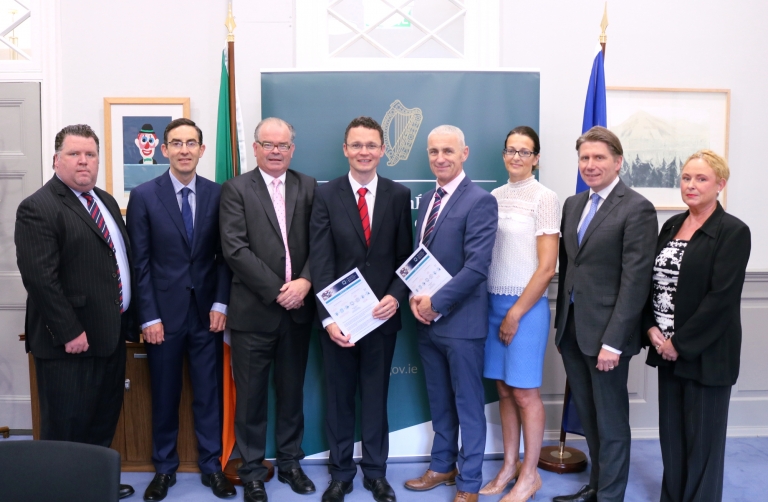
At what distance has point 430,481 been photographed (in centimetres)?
293

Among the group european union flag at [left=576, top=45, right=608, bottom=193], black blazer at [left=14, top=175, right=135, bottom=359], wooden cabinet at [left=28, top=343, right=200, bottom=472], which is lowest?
wooden cabinet at [left=28, top=343, right=200, bottom=472]

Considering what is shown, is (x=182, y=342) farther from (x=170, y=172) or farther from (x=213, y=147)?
(x=213, y=147)

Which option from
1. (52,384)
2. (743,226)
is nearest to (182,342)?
(52,384)

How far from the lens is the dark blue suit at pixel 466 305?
8.55 ft

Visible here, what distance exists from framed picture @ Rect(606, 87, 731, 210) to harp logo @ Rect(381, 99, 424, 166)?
1360 millimetres

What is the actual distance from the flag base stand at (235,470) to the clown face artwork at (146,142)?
187cm

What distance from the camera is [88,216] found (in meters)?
2.51

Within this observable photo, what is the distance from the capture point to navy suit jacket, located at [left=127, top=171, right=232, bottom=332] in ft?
9.00

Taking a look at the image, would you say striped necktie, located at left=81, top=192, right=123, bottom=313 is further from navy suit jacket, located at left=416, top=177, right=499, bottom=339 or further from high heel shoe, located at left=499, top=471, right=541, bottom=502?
high heel shoe, located at left=499, top=471, right=541, bottom=502

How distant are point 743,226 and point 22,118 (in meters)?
3.96

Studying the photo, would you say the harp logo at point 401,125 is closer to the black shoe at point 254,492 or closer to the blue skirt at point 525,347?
the blue skirt at point 525,347

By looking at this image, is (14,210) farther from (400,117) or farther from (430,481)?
(430,481)

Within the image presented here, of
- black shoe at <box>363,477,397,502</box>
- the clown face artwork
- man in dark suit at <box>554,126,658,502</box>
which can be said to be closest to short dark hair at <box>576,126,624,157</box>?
man in dark suit at <box>554,126,658,502</box>

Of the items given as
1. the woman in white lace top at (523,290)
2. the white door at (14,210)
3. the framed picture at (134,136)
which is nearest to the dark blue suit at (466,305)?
the woman in white lace top at (523,290)
